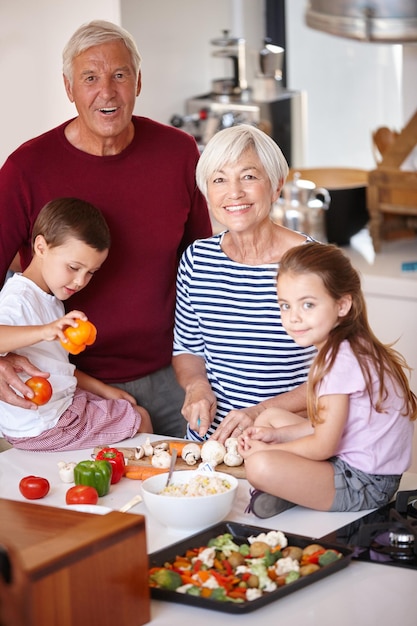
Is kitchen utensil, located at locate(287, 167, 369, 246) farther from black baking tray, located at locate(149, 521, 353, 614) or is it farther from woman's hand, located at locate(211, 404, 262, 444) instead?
black baking tray, located at locate(149, 521, 353, 614)

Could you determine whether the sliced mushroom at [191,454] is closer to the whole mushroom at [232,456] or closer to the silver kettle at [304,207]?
the whole mushroom at [232,456]

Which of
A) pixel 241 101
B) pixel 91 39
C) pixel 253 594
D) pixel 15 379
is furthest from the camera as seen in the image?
pixel 241 101

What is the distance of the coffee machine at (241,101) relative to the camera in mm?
3885

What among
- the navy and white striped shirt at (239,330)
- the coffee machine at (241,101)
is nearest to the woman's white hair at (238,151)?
the navy and white striped shirt at (239,330)

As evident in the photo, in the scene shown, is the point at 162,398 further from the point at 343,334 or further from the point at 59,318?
the point at 343,334

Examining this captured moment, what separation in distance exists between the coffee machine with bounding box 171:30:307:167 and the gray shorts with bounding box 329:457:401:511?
2270 mm

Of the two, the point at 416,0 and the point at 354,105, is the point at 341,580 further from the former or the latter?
the point at 354,105

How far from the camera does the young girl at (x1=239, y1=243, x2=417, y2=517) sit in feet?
5.48

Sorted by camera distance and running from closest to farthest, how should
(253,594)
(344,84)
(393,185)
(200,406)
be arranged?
(253,594)
(200,406)
(393,185)
(344,84)

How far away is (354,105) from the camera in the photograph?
179 inches

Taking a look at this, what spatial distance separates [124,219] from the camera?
2355mm

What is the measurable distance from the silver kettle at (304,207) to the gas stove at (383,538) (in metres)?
1.97

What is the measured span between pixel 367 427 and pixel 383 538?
0.20m

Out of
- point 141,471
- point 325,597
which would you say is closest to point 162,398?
point 141,471
